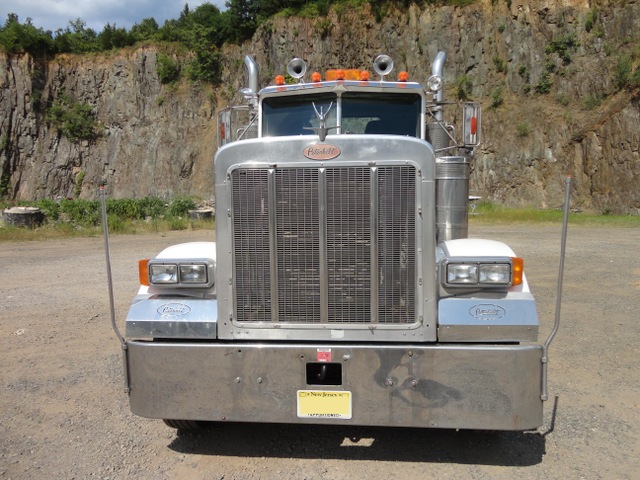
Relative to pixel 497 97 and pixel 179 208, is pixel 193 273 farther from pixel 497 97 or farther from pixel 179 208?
pixel 497 97

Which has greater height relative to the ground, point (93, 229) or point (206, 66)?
point (206, 66)

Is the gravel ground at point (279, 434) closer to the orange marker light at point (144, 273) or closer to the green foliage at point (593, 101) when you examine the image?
the orange marker light at point (144, 273)

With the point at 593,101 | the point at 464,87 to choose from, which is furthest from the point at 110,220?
the point at 593,101

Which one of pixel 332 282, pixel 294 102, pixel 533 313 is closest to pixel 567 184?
pixel 533 313

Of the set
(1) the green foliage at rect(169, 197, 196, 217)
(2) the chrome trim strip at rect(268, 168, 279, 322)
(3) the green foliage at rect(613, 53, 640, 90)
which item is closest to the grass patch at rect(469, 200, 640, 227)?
(3) the green foliage at rect(613, 53, 640, 90)

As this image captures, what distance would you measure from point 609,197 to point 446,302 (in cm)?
3146

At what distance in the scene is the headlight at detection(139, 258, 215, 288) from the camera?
157 inches

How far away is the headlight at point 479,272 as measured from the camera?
3752 millimetres

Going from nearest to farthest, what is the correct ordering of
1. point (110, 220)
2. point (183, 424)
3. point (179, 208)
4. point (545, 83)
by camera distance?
point (183, 424) < point (110, 220) < point (179, 208) < point (545, 83)

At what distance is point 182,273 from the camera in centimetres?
400

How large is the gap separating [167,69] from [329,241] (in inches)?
1804

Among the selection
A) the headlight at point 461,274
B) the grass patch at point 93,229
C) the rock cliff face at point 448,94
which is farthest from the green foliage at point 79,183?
the headlight at point 461,274

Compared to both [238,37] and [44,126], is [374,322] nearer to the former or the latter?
[238,37]

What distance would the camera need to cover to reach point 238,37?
46062 mm
